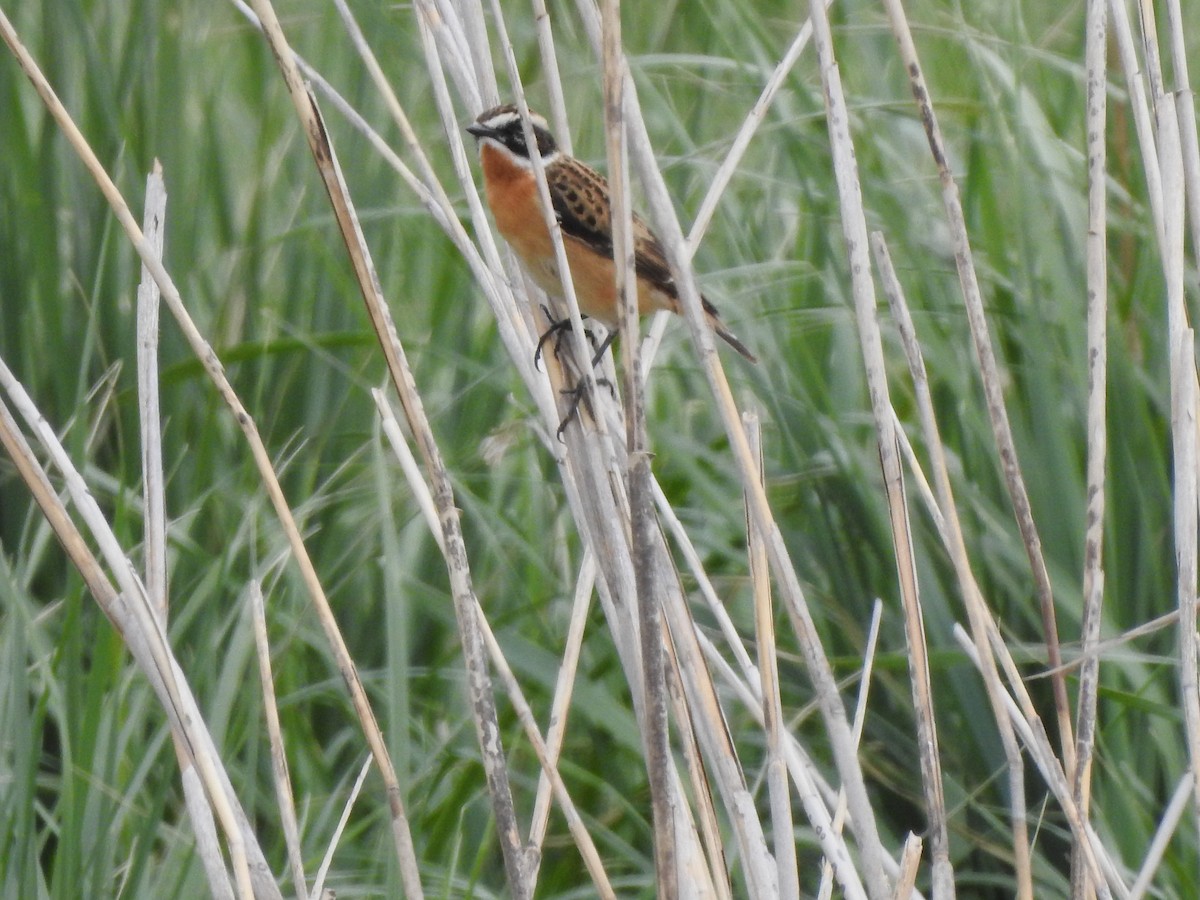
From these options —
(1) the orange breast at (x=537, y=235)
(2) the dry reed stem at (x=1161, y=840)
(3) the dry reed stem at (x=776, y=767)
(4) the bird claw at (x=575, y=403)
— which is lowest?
(2) the dry reed stem at (x=1161, y=840)

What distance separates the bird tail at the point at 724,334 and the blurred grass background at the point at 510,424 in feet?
0.15

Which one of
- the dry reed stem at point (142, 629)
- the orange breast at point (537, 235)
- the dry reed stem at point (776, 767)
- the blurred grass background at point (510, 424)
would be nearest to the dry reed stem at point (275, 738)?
the dry reed stem at point (142, 629)

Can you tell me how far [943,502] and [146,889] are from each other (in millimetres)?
1362

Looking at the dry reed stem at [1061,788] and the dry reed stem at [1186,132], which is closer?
the dry reed stem at [1061,788]

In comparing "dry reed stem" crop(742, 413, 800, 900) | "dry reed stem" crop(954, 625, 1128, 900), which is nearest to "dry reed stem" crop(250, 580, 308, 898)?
"dry reed stem" crop(742, 413, 800, 900)

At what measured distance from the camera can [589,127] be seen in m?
4.35

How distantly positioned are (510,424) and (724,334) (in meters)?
0.52

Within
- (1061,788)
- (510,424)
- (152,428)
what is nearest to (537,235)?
(510,424)

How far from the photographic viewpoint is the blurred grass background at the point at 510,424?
9.57 feet

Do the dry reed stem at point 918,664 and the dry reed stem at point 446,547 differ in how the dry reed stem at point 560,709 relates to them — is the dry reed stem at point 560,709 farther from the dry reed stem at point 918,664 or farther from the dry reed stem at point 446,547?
the dry reed stem at point 918,664

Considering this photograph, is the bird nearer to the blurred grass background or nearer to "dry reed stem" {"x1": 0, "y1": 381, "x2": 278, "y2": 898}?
the blurred grass background

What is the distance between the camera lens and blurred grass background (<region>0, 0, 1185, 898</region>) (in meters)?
2.92

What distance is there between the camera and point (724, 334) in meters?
3.25

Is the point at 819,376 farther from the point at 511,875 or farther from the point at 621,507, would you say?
the point at 511,875
